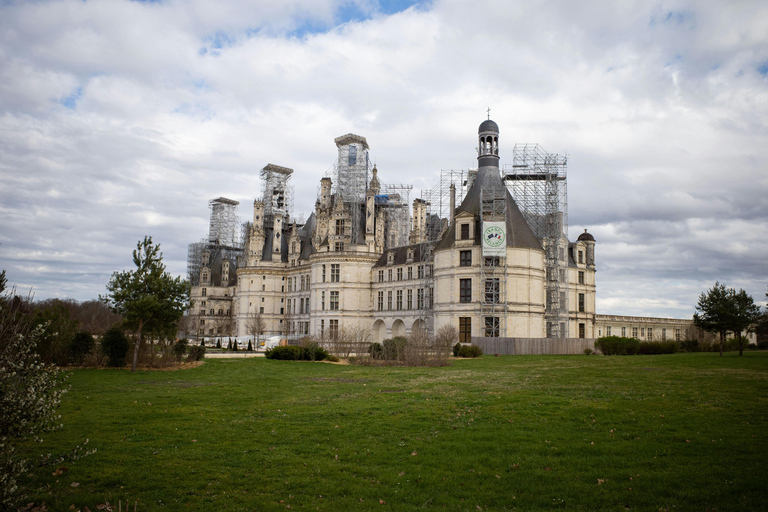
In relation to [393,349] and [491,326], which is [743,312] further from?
[393,349]

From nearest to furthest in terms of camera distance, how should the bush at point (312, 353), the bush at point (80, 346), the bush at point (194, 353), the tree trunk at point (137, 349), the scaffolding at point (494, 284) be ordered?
the tree trunk at point (137, 349) → the bush at point (80, 346) → the bush at point (194, 353) → the bush at point (312, 353) → the scaffolding at point (494, 284)

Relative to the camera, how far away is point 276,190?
9581cm

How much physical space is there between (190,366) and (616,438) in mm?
26583

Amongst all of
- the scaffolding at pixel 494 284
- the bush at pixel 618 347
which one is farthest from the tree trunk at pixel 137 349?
the bush at pixel 618 347

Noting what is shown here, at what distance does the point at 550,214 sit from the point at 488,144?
10.1 metres

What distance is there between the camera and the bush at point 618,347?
151ft

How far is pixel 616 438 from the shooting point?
42.3ft

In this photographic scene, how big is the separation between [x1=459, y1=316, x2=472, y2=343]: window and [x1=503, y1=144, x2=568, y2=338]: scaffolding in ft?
30.2

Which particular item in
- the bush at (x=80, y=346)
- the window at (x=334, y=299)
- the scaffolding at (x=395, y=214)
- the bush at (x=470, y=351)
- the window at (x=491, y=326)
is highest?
the scaffolding at (x=395, y=214)

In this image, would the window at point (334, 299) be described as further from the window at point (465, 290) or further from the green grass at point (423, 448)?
the green grass at point (423, 448)

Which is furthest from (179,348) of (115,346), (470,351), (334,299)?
(334,299)

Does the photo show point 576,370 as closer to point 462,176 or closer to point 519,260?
point 519,260

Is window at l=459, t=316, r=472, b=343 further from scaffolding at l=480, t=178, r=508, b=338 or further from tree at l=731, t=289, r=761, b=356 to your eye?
tree at l=731, t=289, r=761, b=356

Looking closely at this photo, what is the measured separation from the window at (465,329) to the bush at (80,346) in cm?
3379
